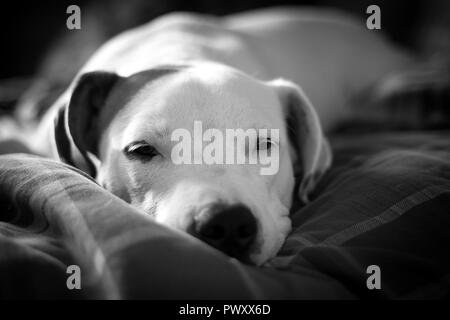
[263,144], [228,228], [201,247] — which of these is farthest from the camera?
[263,144]

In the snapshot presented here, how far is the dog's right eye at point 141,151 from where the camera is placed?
1190mm

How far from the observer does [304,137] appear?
150 centimetres

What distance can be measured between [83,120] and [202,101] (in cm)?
41

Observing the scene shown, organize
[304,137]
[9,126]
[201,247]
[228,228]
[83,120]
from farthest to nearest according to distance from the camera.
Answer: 1. [9,126]
2. [304,137]
3. [83,120]
4. [228,228]
5. [201,247]

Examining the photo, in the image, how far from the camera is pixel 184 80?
4.20 ft

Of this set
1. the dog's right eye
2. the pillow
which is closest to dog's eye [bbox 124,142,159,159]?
the dog's right eye

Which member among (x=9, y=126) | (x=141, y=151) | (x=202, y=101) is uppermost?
(x=202, y=101)

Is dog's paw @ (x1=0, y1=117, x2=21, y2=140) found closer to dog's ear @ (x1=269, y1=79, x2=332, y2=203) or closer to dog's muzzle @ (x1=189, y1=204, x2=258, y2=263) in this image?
dog's ear @ (x1=269, y1=79, x2=332, y2=203)

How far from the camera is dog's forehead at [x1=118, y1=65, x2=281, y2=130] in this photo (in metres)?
1.18

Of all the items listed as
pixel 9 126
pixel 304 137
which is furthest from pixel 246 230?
pixel 9 126

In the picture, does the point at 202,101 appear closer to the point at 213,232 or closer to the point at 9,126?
the point at 213,232
